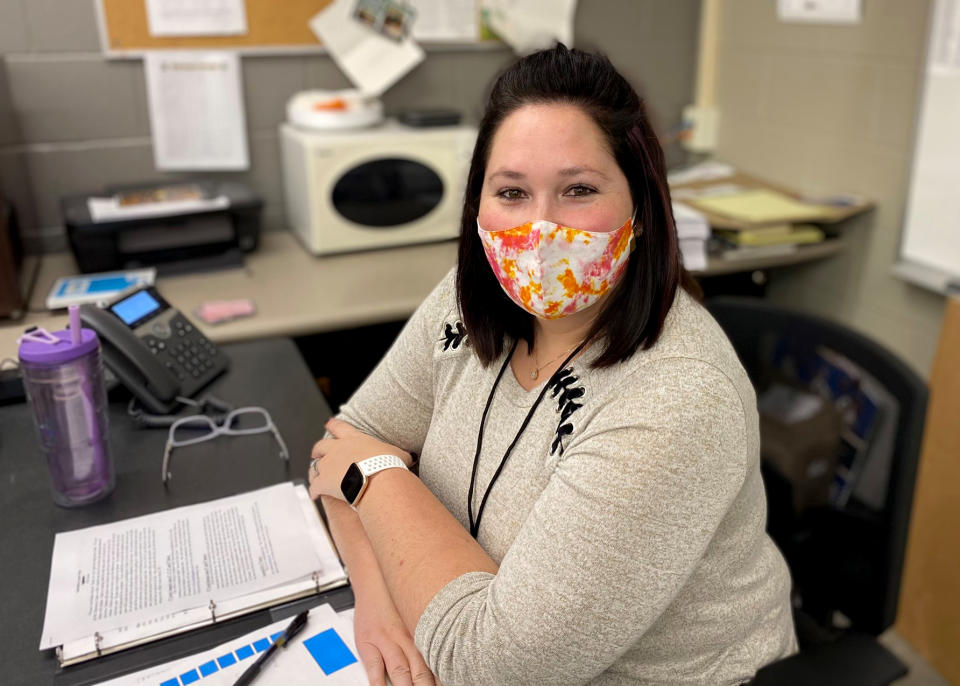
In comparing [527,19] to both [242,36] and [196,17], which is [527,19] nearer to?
[242,36]

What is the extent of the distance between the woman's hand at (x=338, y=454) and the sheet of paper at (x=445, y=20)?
149 cm

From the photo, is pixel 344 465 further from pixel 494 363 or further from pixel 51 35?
pixel 51 35

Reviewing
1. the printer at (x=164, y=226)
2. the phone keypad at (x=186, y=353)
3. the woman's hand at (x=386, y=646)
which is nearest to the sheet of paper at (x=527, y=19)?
the printer at (x=164, y=226)

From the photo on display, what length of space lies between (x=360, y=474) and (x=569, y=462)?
313 millimetres

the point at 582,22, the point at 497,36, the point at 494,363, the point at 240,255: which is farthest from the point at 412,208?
the point at 494,363

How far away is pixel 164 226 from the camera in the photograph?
194cm

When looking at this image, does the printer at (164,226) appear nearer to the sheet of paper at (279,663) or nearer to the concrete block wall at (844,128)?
the sheet of paper at (279,663)

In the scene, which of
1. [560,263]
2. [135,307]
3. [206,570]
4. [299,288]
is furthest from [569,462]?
[299,288]

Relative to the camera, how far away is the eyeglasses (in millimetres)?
1249

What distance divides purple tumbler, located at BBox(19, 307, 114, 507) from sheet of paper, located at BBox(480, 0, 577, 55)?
1.64 metres

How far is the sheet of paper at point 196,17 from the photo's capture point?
80.2 inches

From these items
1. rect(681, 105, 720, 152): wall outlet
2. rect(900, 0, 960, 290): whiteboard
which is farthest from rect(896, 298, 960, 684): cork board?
rect(681, 105, 720, 152): wall outlet

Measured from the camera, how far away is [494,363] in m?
1.03

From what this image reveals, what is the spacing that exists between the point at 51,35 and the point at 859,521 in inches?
80.6
